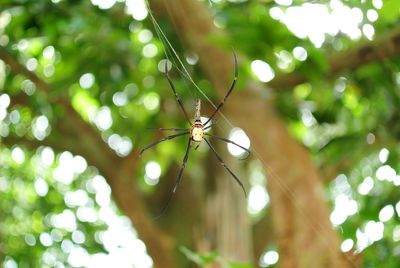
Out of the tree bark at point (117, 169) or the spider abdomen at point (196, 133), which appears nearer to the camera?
the spider abdomen at point (196, 133)

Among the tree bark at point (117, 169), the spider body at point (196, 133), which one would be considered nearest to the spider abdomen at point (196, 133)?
the spider body at point (196, 133)

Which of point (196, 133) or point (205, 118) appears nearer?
point (196, 133)

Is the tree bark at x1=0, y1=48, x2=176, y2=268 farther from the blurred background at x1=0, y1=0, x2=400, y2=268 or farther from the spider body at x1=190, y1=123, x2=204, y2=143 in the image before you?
the spider body at x1=190, y1=123, x2=204, y2=143

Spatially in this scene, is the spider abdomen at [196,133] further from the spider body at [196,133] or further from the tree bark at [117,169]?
the tree bark at [117,169]

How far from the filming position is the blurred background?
1.82 metres

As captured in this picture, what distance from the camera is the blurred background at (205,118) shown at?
1.82 metres

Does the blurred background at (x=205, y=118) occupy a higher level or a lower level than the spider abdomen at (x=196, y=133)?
higher

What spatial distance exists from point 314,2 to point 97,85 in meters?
0.91

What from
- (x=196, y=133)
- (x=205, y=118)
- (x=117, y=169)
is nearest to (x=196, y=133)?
(x=196, y=133)

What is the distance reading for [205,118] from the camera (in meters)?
1.94

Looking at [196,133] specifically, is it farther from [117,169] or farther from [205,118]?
[117,169]

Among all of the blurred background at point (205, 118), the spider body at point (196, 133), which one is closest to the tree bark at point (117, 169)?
the blurred background at point (205, 118)

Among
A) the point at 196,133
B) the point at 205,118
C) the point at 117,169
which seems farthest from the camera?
the point at 117,169

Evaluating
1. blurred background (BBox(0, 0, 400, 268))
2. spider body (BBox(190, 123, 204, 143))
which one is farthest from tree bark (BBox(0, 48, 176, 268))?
spider body (BBox(190, 123, 204, 143))
